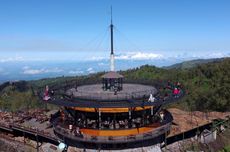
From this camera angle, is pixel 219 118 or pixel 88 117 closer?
pixel 88 117

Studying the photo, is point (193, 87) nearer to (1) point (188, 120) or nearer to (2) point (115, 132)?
(1) point (188, 120)

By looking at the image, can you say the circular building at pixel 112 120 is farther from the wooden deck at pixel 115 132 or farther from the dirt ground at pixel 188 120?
the dirt ground at pixel 188 120

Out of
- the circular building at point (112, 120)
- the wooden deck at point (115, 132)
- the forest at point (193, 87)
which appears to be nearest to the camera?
the circular building at point (112, 120)

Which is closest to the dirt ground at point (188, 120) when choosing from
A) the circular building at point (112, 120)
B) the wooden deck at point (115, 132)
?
the circular building at point (112, 120)

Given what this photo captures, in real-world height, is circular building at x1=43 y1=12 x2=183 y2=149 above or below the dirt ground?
above

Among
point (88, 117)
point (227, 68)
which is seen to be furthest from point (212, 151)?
point (227, 68)

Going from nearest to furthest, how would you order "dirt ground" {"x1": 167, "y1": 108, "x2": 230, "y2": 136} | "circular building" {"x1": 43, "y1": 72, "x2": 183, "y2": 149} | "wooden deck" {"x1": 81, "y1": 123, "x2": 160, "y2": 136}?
"circular building" {"x1": 43, "y1": 72, "x2": 183, "y2": 149}, "wooden deck" {"x1": 81, "y1": 123, "x2": 160, "y2": 136}, "dirt ground" {"x1": 167, "y1": 108, "x2": 230, "y2": 136}

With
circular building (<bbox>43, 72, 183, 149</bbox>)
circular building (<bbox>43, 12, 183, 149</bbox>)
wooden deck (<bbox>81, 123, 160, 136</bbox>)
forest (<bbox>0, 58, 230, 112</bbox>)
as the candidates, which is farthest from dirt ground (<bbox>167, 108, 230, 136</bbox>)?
wooden deck (<bbox>81, 123, 160, 136</bbox>)

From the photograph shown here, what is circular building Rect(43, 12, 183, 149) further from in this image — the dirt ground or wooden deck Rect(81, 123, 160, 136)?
the dirt ground

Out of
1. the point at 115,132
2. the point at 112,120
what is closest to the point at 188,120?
the point at 112,120

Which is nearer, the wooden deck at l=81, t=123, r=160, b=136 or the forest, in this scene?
the wooden deck at l=81, t=123, r=160, b=136

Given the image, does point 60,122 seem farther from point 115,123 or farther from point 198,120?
point 198,120
